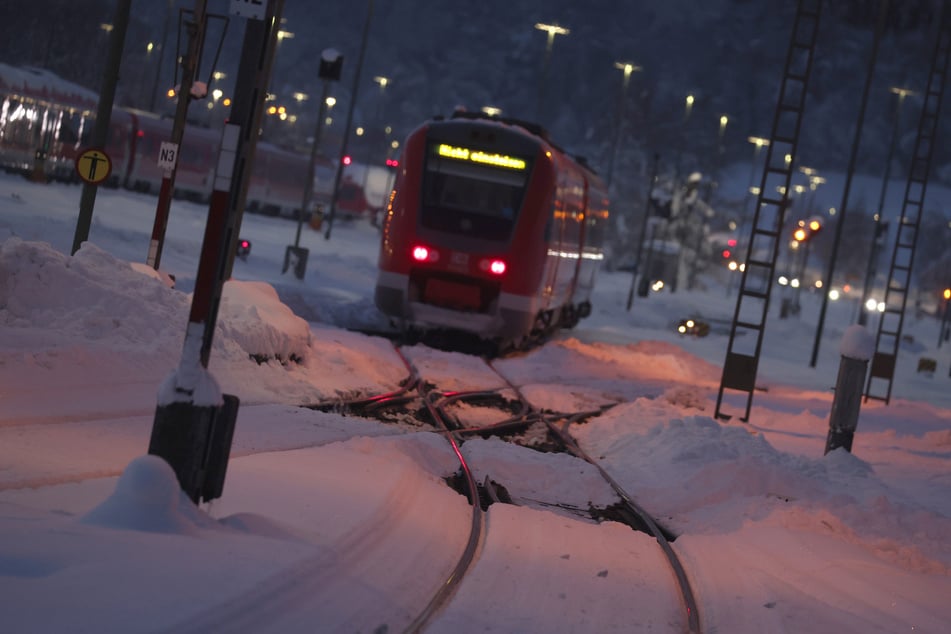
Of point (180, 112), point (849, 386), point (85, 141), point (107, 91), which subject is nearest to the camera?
point (849, 386)

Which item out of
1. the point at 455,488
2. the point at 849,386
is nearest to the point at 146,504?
the point at 455,488

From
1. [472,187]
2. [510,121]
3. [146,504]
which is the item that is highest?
[510,121]

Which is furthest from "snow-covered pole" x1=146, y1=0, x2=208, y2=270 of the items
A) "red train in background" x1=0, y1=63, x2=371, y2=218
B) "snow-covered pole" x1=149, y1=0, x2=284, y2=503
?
"red train in background" x1=0, y1=63, x2=371, y2=218

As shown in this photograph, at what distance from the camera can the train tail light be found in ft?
64.1

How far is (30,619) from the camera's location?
468 centimetres

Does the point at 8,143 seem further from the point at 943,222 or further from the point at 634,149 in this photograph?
the point at 943,222

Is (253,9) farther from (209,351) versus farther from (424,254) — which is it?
(424,254)

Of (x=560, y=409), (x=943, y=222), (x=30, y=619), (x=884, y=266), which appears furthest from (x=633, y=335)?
(x=884, y=266)

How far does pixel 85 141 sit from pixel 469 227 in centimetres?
2803

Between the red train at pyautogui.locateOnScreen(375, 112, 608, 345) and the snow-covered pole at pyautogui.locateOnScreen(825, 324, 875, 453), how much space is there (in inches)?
288

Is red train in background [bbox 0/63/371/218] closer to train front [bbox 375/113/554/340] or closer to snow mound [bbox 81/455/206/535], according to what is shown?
train front [bbox 375/113/554/340]

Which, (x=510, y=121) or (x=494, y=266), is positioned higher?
(x=510, y=121)

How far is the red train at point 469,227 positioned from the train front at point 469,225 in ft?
0.05

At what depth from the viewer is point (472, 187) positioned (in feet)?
64.7
